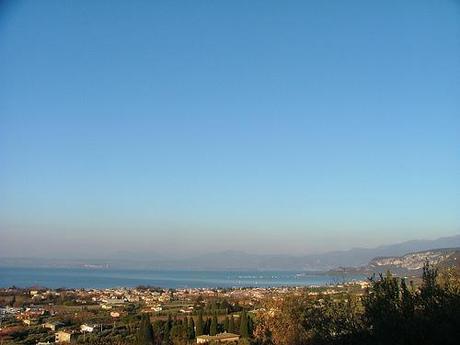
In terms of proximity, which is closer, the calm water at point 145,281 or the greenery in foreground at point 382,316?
the greenery in foreground at point 382,316

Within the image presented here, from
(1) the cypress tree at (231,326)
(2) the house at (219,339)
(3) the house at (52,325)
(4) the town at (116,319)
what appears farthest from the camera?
(3) the house at (52,325)

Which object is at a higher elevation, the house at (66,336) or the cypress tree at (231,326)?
the cypress tree at (231,326)

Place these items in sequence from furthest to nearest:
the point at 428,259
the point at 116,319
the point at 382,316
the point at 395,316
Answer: the point at 116,319
the point at 428,259
the point at 382,316
the point at 395,316

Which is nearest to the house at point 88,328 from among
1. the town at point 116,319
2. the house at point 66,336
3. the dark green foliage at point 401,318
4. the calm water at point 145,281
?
the town at point 116,319

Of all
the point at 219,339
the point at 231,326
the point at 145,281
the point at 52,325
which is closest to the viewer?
the point at 219,339

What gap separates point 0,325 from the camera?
30016 millimetres

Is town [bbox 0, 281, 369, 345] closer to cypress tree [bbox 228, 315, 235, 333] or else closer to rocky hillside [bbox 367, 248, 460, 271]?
cypress tree [bbox 228, 315, 235, 333]

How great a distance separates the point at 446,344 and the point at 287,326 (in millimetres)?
6516

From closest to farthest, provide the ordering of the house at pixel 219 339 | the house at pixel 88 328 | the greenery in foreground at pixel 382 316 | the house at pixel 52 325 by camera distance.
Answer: the greenery in foreground at pixel 382 316
the house at pixel 219 339
the house at pixel 88 328
the house at pixel 52 325

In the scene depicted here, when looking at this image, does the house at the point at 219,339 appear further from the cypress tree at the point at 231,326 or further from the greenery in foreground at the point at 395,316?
the greenery in foreground at the point at 395,316

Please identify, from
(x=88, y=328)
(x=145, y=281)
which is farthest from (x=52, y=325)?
(x=145, y=281)

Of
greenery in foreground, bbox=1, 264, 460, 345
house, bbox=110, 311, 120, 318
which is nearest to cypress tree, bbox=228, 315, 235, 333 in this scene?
greenery in foreground, bbox=1, 264, 460, 345

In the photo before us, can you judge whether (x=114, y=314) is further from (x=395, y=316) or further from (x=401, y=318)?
(x=401, y=318)

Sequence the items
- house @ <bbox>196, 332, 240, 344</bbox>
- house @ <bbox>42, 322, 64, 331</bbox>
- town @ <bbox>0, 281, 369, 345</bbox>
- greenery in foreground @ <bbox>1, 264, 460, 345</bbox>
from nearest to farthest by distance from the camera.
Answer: greenery in foreground @ <bbox>1, 264, 460, 345</bbox>
house @ <bbox>196, 332, 240, 344</bbox>
town @ <bbox>0, 281, 369, 345</bbox>
house @ <bbox>42, 322, 64, 331</bbox>
